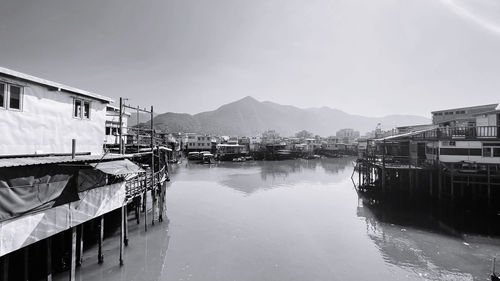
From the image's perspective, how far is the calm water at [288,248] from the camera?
13.2 m

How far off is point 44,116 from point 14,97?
4.89ft

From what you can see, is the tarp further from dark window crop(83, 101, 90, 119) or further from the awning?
dark window crop(83, 101, 90, 119)

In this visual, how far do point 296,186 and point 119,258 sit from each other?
28276 millimetres

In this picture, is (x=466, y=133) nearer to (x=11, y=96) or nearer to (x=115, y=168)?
(x=115, y=168)

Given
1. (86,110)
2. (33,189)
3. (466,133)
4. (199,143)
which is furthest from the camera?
(199,143)

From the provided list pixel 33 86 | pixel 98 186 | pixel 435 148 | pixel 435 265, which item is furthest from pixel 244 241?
pixel 435 148

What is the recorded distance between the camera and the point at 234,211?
24.7 meters

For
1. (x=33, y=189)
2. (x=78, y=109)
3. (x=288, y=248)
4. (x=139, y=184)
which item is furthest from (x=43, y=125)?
(x=288, y=248)

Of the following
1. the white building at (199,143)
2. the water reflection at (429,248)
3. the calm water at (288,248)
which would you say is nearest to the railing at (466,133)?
the water reflection at (429,248)

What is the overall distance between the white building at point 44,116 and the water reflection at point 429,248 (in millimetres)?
19734

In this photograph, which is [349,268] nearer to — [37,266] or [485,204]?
[37,266]

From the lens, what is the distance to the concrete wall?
10789 mm

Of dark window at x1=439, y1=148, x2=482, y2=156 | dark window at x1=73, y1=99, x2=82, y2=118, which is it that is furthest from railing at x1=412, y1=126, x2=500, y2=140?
dark window at x1=73, y1=99, x2=82, y2=118

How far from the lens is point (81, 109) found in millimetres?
14492
